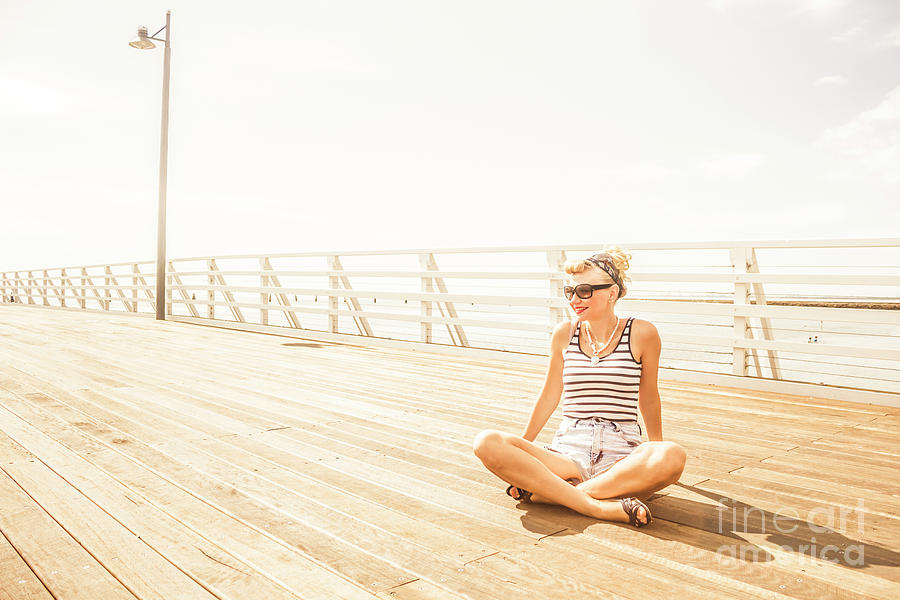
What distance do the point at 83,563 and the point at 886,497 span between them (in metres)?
3.25

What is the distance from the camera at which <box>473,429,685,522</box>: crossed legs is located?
251 cm

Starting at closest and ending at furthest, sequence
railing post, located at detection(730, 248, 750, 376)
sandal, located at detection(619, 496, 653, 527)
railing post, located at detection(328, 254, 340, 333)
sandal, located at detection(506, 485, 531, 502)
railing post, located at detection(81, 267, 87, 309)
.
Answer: sandal, located at detection(619, 496, 653, 527) → sandal, located at detection(506, 485, 531, 502) → railing post, located at detection(730, 248, 750, 376) → railing post, located at detection(328, 254, 340, 333) → railing post, located at detection(81, 267, 87, 309)

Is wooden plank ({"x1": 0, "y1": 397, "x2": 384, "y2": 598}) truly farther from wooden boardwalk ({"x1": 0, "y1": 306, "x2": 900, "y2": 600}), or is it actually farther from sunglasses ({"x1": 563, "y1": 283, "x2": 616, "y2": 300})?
sunglasses ({"x1": 563, "y1": 283, "x2": 616, "y2": 300})

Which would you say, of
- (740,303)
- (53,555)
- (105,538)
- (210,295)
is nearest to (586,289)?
(105,538)

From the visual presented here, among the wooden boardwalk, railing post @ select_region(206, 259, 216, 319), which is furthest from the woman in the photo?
railing post @ select_region(206, 259, 216, 319)

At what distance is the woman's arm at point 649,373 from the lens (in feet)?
9.05

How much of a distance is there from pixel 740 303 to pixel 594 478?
416 cm

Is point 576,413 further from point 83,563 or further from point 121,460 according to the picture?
point 121,460

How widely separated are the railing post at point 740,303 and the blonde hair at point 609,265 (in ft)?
12.5

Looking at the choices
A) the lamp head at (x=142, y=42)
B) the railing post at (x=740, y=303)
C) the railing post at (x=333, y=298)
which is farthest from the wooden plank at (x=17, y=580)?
the lamp head at (x=142, y=42)

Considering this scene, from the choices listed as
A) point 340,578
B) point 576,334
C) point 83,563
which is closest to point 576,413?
point 576,334

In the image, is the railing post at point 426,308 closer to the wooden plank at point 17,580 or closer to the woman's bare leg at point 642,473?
the woman's bare leg at point 642,473

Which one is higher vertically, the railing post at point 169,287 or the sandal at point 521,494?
the railing post at point 169,287

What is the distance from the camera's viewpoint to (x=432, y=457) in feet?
11.3
